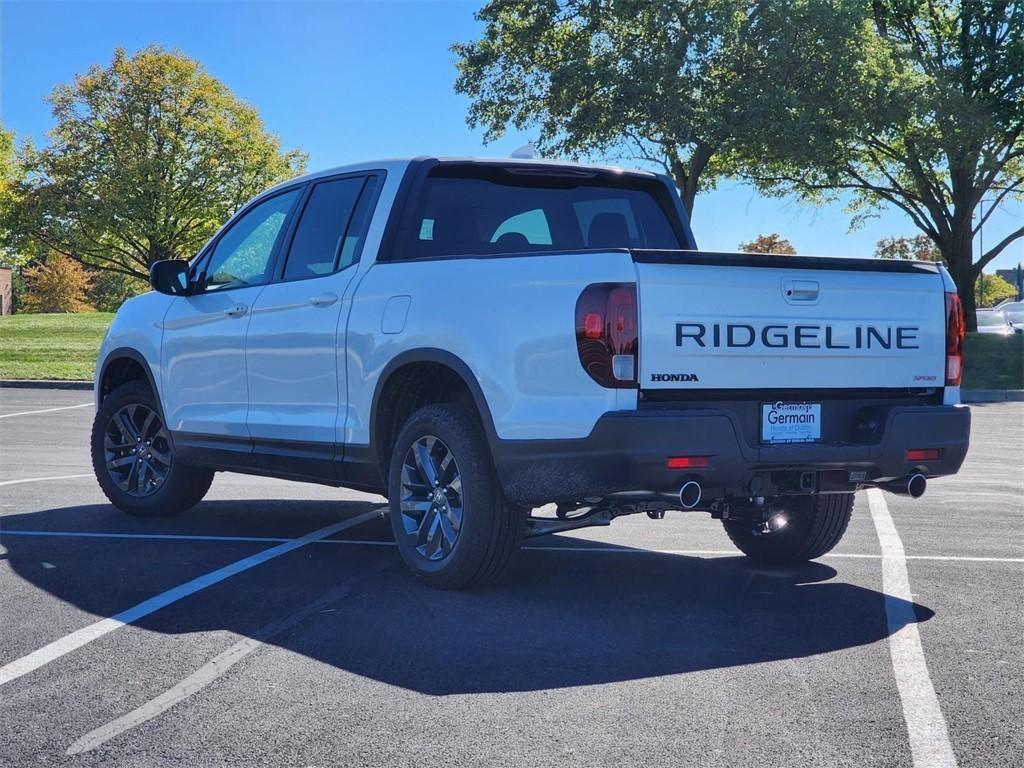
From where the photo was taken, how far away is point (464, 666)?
4.74 m

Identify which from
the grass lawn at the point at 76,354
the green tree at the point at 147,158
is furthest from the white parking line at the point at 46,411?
the green tree at the point at 147,158

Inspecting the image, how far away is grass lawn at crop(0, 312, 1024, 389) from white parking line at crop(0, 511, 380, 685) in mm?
20999

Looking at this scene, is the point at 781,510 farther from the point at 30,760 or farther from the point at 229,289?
the point at 30,760

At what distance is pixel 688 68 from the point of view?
32.1m

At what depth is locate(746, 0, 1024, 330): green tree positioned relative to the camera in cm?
3169

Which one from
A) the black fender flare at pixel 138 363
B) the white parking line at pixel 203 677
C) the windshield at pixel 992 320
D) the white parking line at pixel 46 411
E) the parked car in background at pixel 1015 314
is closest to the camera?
the white parking line at pixel 203 677

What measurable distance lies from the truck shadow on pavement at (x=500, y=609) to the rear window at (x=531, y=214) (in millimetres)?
1719

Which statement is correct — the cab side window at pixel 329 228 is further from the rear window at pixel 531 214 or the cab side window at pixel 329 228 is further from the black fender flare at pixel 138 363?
the black fender flare at pixel 138 363

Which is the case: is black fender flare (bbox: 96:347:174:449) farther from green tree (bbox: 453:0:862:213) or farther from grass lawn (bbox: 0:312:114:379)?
green tree (bbox: 453:0:862:213)

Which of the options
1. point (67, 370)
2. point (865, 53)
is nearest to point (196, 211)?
point (67, 370)

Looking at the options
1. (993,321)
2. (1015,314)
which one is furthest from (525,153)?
(1015,314)

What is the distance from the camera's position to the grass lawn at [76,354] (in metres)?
28.3

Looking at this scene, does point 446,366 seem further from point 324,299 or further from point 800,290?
point 800,290

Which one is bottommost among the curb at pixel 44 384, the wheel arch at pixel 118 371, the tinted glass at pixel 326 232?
the curb at pixel 44 384
